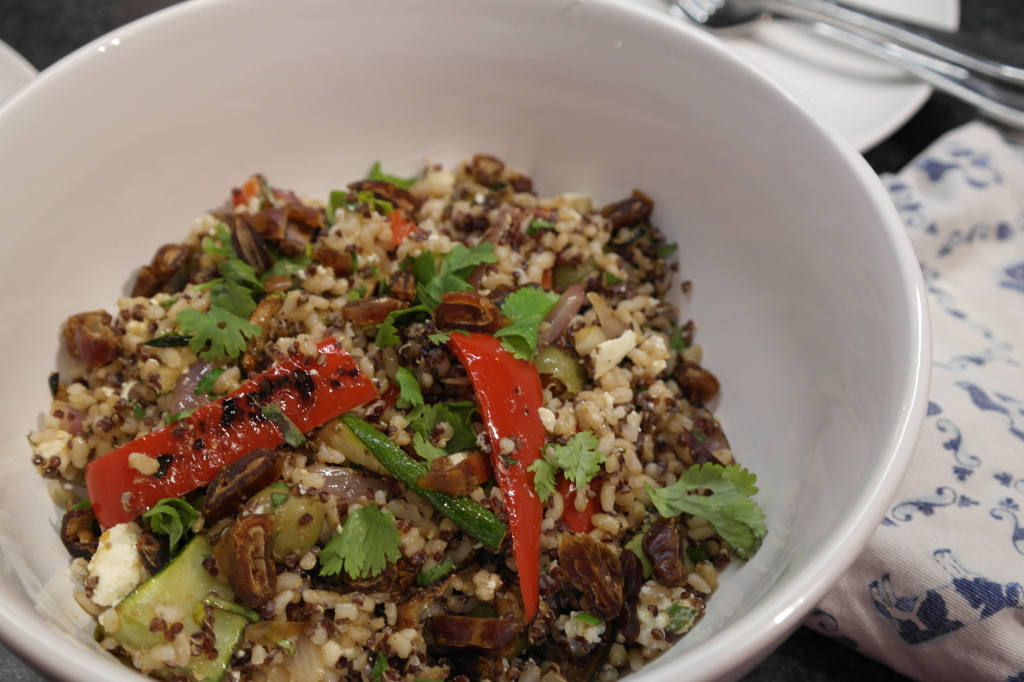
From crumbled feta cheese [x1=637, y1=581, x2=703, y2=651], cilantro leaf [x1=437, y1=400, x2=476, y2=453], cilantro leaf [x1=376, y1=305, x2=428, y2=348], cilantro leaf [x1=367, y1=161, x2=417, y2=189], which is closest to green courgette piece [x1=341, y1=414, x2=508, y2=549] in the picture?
cilantro leaf [x1=437, y1=400, x2=476, y2=453]

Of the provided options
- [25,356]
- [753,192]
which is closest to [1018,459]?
[753,192]

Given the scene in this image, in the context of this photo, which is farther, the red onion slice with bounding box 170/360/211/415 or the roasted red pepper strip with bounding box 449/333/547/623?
the red onion slice with bounding box 170/360/211/415

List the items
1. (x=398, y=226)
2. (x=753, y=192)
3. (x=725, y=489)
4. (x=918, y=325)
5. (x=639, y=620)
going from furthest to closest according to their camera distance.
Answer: (x=398, y=226) → (x=753, y=192) → (x=725, y=489) → (x=639, y=620) → (x=918, y=325)

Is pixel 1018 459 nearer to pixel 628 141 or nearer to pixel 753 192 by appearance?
pixel 753 192

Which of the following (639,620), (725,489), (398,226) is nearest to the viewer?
(639,620)

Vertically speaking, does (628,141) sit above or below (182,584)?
above

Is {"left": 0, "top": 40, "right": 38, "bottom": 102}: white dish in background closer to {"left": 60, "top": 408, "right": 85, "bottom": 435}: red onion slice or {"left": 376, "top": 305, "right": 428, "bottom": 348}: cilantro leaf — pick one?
{"left": 60, "top": 408, "right": 85, "bottom": 435}: red onion slice

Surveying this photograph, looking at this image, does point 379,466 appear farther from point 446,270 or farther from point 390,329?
point 446,270
